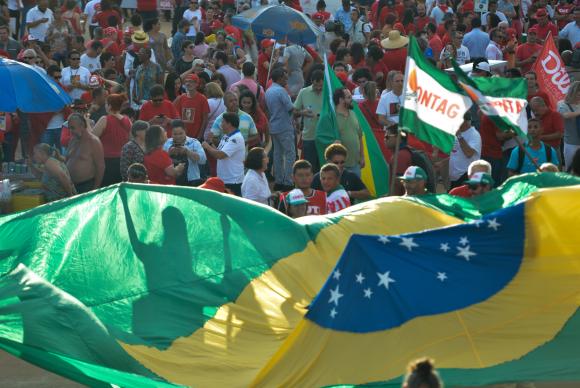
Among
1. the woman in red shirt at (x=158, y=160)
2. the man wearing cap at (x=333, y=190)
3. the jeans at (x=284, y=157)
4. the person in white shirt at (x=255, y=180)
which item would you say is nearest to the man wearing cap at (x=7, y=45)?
the jeans at (x=284, y=157)

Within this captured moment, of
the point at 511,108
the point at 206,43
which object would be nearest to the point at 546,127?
the point at 511,108

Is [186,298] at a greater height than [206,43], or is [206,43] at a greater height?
[186,298]

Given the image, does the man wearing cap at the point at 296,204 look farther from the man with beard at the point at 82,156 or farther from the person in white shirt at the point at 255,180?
the man with beard at the point at 82,156

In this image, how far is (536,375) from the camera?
792 cm

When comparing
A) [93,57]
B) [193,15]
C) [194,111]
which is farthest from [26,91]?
[193,15]

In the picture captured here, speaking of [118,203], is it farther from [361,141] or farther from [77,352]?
[361,141]

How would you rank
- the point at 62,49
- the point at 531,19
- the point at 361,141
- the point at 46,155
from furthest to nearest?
Result: the point at 531,19, the point at 62,49, the point at 361,141, the point at 46,155

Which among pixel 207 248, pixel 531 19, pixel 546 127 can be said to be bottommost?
pixel 531 19

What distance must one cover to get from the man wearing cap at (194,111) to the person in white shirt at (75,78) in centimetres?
224

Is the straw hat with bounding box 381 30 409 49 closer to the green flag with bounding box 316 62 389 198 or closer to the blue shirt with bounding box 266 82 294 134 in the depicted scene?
the blue shirt with bounding box 266 82 294 134

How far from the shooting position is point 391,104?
14.7 m

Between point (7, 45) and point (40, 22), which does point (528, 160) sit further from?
point (40, 22)

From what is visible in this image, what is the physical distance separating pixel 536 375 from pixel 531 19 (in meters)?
18.3

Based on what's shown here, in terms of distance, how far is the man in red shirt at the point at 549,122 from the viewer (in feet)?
47.1
